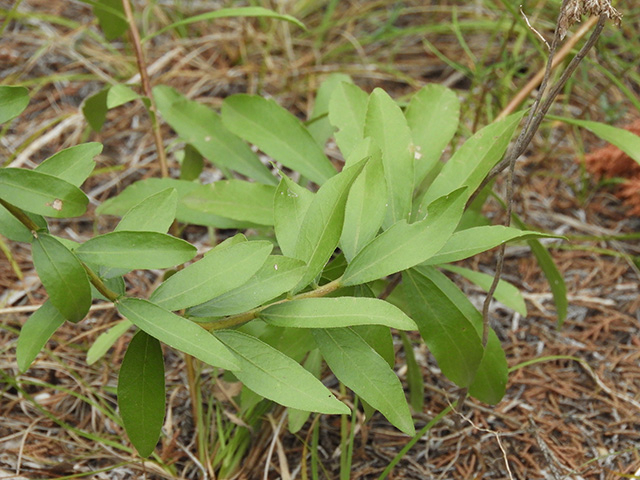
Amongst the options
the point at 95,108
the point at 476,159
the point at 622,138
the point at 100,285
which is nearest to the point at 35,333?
the point at 100,285

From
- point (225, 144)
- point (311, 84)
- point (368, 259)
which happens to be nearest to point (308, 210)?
point (368, 259)

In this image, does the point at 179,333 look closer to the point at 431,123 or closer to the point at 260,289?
the point at 260,289

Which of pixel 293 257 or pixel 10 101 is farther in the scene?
pixel 293 257

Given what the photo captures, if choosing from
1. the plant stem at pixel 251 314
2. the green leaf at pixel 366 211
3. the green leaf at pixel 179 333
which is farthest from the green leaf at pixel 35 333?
the green leaf at pixel 366 211

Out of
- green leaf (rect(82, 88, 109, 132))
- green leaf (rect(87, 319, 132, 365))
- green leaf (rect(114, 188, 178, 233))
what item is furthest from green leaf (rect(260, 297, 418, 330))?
green leaf (rect(82, 88, 109, 132))

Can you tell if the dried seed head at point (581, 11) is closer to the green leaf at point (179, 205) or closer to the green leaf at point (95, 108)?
the green leaf at point (179, 205)

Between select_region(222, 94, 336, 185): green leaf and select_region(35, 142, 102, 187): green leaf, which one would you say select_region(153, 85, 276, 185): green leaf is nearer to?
select_region(222, 94, 336, 185): green leaf
